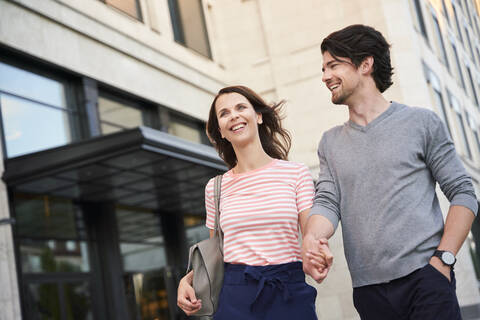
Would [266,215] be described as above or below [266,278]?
above

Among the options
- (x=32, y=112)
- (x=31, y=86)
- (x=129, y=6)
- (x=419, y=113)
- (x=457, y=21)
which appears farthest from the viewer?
(x=457, y=21)

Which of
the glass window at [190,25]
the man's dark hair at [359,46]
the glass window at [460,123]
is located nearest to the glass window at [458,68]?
the glass window at [460,123]

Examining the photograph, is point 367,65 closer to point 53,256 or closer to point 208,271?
point 208,271

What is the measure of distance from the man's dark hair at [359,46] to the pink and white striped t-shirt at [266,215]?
2.19 feet

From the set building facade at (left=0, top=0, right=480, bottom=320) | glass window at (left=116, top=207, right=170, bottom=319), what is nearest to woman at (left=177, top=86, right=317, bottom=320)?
building facade at (left=0, top=0, right=480, bottom=320)

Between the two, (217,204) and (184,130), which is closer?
(217,204)

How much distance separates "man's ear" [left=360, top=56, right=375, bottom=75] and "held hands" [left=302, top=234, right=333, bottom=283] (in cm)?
88

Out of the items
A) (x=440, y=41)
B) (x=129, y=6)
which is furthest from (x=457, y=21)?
(x=129, y=6)

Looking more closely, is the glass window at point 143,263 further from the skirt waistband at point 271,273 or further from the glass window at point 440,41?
the glass window at point 440,41

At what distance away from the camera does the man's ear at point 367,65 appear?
3.17m

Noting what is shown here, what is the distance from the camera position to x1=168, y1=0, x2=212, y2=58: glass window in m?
18.6

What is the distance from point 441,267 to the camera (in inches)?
107

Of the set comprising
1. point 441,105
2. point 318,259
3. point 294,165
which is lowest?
point 318,259

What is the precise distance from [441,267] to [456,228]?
6.6 inches
